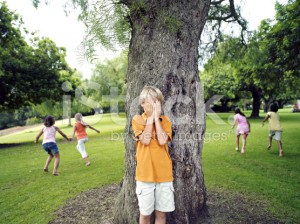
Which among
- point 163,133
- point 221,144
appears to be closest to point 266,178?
point 163,133

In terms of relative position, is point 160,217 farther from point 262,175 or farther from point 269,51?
point 269,51

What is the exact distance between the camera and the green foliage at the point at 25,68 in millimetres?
16688

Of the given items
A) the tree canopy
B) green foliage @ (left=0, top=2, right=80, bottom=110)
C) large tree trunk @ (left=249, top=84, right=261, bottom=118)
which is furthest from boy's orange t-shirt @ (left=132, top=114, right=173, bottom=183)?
large tree trunk @ (left=249, top=84, right=261, bottom=118)

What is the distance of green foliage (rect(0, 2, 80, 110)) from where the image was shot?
657 inches

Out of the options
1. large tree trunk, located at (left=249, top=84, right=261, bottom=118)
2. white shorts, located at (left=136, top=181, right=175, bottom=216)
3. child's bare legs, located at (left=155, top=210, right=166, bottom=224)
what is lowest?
child's bare legs, located at (left=155, top=210, right=166, bottom=224)

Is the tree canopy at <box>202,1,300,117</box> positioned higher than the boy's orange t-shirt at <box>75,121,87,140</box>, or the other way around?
the tree canopy at <box>202,1,300,117</box>

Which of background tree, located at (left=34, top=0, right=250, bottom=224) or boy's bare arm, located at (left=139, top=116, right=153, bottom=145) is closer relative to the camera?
boy's bare arm, located at (left=139, top=116, right=153, bottom=145)

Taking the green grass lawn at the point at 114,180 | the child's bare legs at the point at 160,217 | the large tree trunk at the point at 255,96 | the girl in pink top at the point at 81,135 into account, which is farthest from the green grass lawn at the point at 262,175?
the large tree trunk at the point at 255,96

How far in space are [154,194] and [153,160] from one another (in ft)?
1.43

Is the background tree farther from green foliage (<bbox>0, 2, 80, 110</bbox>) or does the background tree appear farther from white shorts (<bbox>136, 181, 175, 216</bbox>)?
green foliage (<bbox>0, 2, 80, 110</bbox>)

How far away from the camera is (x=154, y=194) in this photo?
10.5 ft

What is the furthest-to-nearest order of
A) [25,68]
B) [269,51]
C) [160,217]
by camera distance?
[25,68], [269,51], [160,217]

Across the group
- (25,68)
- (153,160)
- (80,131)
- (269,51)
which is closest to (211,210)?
(153,160)

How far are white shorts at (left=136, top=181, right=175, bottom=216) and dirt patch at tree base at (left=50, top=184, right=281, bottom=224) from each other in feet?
3.69
